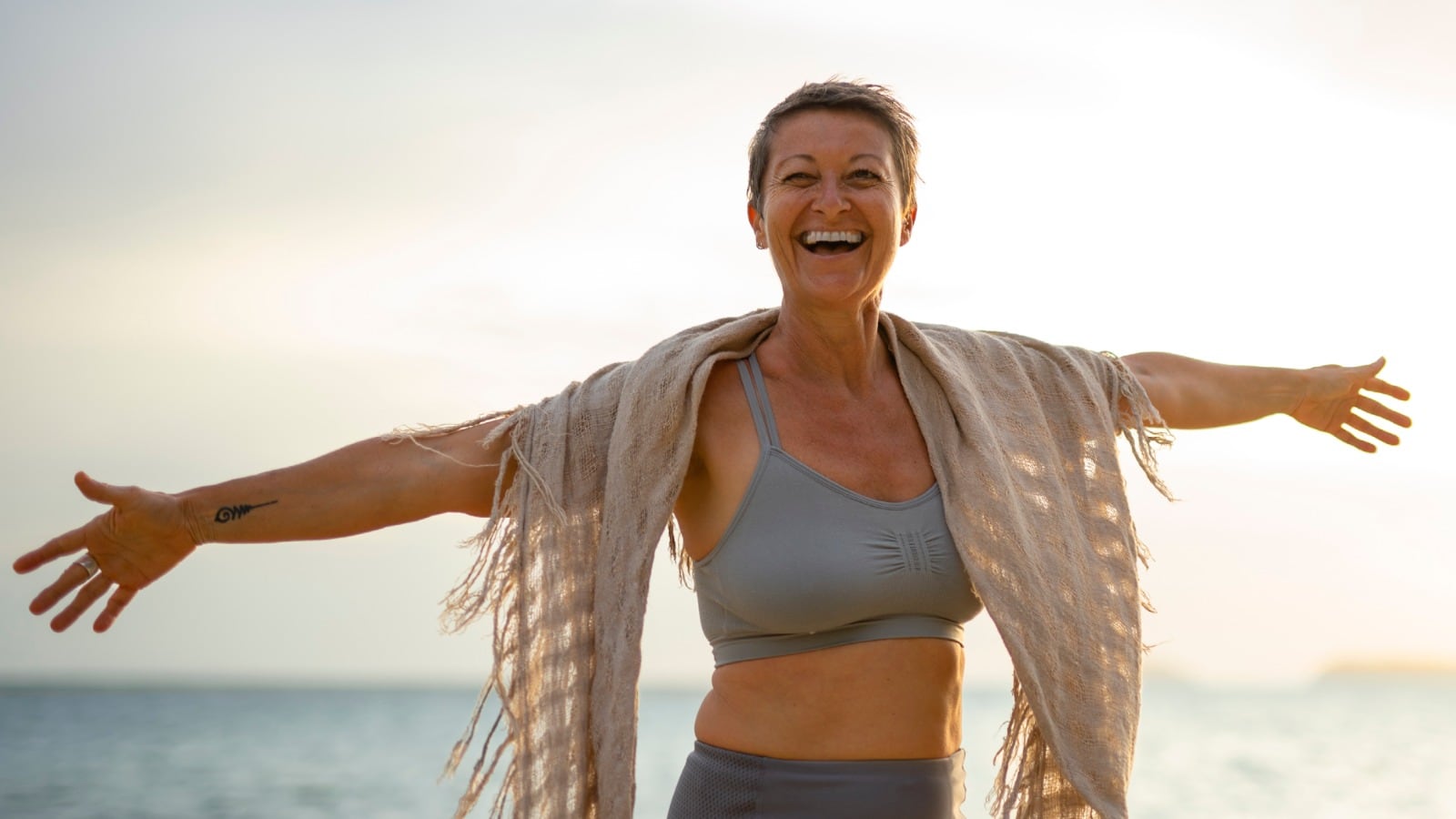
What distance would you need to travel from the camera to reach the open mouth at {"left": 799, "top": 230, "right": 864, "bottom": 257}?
292 centimetres

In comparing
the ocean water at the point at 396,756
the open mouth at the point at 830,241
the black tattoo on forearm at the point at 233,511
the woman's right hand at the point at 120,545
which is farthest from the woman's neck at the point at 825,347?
the ocean water at the point at 396,756

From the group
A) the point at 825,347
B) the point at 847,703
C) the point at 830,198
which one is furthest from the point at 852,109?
the point at 847,703

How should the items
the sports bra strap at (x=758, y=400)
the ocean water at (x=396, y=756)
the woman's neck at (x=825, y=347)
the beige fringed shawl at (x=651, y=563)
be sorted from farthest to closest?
the ocean water at (x=396, y=756), the woman's neck at (x=825, y=347), the sports bra strap at (x=758, y=400), the beige fringed shawl at (x=651, y=563)

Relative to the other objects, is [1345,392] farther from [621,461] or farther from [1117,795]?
[621,461]

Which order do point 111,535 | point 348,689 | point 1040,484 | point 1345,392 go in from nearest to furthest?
point 111,535, point 1040,484, point 1345,392, point 348,689

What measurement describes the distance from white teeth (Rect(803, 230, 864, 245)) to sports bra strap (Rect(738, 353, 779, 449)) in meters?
0.29

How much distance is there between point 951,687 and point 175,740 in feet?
69.1

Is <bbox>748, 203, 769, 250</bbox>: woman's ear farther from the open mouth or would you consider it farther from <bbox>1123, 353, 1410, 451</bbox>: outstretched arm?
<bbox>1123, 353, 1410, 451</bbox>: outstretched arm

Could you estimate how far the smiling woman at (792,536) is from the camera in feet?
8.90

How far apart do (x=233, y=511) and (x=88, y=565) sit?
0.28 m

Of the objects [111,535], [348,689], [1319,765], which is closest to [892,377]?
[111,535]

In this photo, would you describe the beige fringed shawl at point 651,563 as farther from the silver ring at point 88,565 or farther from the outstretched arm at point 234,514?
the silver ring at point 88,565

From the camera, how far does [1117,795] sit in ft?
9.61

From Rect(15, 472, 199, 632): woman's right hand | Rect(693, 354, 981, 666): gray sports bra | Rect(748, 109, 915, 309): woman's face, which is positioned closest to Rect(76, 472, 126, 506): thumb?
Rect(15, 472, 199, 632): woman's right hand
